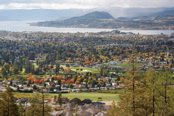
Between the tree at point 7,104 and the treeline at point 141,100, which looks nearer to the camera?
the treeline at point 141,100

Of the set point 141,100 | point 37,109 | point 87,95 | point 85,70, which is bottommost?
point 85,70

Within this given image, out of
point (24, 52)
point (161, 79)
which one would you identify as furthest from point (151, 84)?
point (24, 52)

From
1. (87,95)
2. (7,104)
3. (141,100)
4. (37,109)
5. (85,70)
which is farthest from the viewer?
(85,70)

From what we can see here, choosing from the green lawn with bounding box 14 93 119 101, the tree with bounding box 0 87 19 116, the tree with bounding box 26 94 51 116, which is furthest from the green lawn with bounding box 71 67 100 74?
the tree with bounding box 0 87 19 116

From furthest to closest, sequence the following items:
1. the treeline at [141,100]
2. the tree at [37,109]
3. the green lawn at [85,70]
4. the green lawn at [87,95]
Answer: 1. the green lawn at [85,70]
2. the green lawn at [87,95]
3. the tree at [37,109]
4. the treeline at [141,100]

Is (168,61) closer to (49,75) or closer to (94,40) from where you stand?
(49,75)

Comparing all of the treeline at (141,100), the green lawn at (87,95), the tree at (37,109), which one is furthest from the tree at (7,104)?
the green lawn at (87,95)

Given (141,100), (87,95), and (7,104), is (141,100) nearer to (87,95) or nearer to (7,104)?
(7,104)

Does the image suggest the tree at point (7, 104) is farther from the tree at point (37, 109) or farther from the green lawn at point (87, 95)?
the green lawn at point (87, 95)

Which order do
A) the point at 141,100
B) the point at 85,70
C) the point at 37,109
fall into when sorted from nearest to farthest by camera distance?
the point at 141,100 < the point at 37,109 < the point at 85,70

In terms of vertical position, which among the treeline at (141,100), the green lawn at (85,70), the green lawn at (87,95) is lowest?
the green lawn at (85,70)

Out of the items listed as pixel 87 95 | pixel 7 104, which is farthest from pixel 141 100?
pixel 87 95
